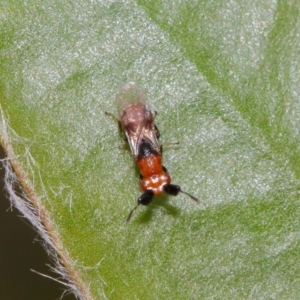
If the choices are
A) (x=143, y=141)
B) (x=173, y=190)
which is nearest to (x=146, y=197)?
(x=173, y=190)

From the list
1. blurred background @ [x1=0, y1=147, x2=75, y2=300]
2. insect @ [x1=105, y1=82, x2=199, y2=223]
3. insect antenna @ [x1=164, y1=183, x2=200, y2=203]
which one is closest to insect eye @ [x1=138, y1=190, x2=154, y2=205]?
insect @ [x1=105, y1=82, x2=199, y2=223]

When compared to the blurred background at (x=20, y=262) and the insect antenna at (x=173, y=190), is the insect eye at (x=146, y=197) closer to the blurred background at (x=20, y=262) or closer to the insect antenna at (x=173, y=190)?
the insect antenna at (x=173, y=190)

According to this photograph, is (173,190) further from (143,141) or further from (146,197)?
(143,141)

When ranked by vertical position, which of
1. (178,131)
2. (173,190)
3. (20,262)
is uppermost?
(178,131)

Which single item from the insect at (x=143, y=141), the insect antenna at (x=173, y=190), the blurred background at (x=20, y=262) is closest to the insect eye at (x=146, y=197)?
the insect at (x=143, y=141)

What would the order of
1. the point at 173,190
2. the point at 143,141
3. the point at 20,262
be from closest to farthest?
the point at 173,190 → the point at 143,141 → the point at 20,262

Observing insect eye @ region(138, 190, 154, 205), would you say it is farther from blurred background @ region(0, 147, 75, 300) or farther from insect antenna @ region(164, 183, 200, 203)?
blurred background @ region(0, 147, 75, 300)

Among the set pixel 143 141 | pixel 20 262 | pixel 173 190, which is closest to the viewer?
pixel 173 190
